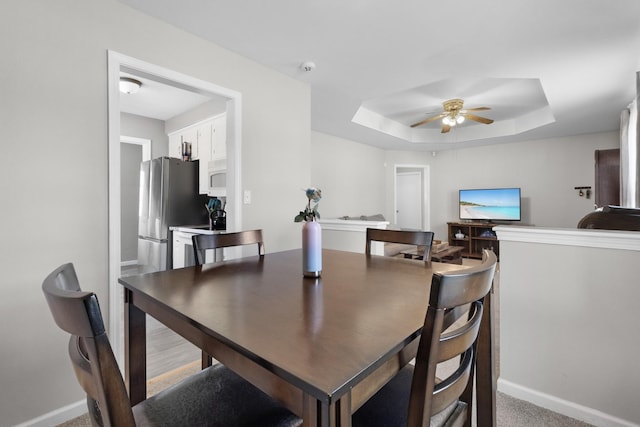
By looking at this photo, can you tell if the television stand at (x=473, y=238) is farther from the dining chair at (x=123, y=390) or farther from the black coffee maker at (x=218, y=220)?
the dining chair at (x=123, y=390)

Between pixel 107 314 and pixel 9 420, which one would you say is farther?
pixel 107 314

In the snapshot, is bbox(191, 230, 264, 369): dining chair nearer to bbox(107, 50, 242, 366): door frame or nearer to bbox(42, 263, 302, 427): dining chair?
bbox(42, 263, 302, 427): dining chair

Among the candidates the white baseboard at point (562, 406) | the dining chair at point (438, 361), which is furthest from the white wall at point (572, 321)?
the dining chair at point (438, 361)

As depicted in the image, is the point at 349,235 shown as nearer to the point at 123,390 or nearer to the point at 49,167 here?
the point at 49,167

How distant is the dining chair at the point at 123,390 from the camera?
550 mm

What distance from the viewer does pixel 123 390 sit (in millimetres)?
595

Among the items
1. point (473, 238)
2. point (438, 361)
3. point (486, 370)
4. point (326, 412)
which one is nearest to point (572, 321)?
point (486, 370)

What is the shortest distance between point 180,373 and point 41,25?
7.11 feet

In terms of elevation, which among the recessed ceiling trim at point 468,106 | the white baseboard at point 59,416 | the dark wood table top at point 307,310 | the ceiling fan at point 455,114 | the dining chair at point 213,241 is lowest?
the white baseboard at point 59,416

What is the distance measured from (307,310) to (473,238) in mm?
6275

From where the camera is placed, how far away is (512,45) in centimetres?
234

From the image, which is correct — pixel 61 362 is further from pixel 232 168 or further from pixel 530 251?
pixel 530 251

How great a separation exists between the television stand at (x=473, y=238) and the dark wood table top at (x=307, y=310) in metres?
5.40

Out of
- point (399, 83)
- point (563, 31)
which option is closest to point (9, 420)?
point (399, 83)
